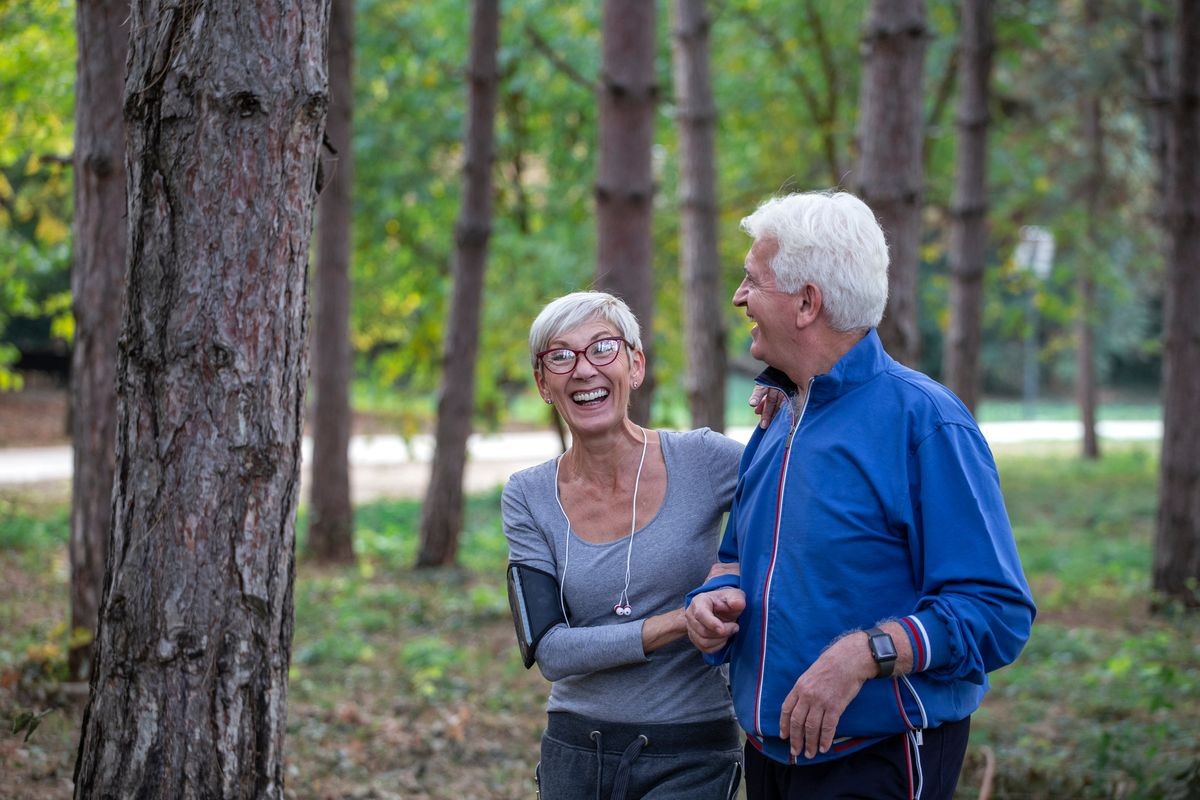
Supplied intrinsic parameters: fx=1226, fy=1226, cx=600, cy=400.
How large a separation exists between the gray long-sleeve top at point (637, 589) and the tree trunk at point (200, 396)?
701 mm

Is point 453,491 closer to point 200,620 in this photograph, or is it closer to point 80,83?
point 80,83

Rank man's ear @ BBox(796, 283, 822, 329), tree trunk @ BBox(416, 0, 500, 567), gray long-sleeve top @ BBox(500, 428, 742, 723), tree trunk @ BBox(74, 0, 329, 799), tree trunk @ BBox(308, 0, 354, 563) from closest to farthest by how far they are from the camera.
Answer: man's ear @ BBox(796, 283, 822, 329) < tree trunk @ BBox(74, 0, 329, 799) < gray long-sleeve top @ BBox(500, 428, 742, 723) < tree trunk @ BBox(416, 0, 500, 567) < tree trunk @ BBox(308, 0, 354, 563)

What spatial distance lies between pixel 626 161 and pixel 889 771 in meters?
6.46

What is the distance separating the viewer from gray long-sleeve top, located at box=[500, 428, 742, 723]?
304 centimetres

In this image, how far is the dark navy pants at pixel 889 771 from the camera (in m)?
2.58

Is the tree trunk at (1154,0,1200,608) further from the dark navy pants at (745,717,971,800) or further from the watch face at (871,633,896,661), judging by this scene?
the watch face at (871,633,896,661)

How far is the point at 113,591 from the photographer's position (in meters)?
3.01

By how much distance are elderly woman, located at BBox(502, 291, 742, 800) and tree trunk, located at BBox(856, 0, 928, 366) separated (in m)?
3.72

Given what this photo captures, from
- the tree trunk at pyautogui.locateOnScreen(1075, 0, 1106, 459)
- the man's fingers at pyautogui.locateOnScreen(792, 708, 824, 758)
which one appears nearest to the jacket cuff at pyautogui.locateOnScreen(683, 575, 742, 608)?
the man's fingers at pyautogui.locateOnScreen(792, 708, 824, 758)

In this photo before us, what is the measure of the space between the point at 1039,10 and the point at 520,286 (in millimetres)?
9036

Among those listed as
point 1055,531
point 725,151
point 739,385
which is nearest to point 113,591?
point 1055,531

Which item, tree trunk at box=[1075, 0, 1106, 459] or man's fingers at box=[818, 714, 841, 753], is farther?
tree trunk at box=[1075, 0, 1106, 459]

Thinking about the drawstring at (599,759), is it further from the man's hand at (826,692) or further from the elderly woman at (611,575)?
Answer: the man's hand at (826,692)

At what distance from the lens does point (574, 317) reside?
123 inches
